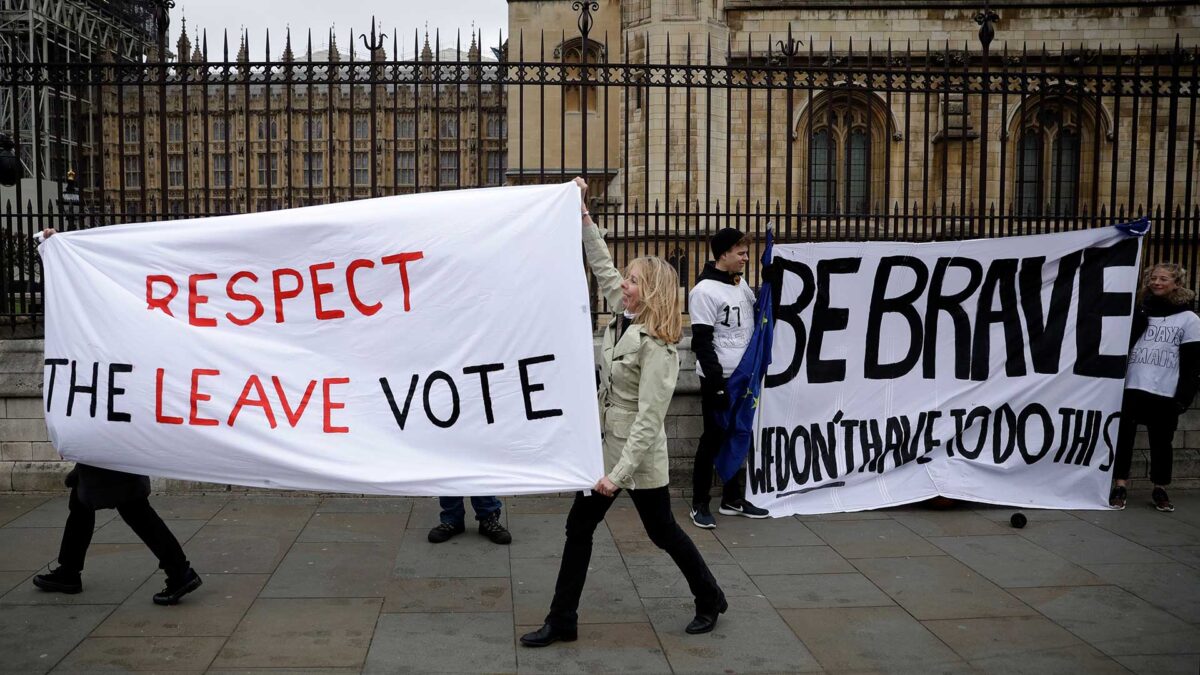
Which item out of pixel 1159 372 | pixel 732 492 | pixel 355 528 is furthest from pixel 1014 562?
pixel 355 528

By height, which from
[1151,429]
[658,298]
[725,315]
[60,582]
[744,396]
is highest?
[658,298]

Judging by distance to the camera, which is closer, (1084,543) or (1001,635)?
(1001,635)

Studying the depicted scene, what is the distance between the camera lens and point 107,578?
582cm

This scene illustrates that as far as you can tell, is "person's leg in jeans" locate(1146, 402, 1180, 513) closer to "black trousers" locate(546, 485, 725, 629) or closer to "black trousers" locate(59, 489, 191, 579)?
"black trousers" locate(546, 485, 725, 629)

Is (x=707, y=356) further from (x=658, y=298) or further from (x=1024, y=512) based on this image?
(x=1024, y=512)

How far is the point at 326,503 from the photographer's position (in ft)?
25.6

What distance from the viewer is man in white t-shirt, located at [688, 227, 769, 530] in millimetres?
7164

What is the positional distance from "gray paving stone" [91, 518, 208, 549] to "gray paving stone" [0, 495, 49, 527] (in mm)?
437

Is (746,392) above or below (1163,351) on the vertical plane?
below

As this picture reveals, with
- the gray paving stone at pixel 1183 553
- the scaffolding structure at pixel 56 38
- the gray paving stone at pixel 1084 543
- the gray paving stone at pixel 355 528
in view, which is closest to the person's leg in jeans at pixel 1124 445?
the gray paving stone at pixel 1084 543

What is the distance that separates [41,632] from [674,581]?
10.8 feet

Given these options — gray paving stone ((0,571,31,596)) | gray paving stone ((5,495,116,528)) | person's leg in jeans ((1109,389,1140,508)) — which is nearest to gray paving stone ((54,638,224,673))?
gray paving stone ((0,571,31,596))

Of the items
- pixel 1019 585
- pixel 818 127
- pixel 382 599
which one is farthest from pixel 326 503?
pixel 818 127

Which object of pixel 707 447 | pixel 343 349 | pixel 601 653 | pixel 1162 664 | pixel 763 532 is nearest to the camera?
pixel 1162 664
